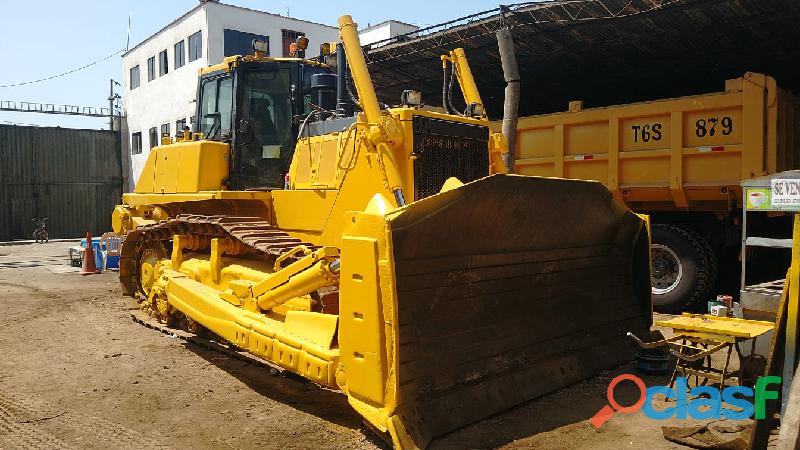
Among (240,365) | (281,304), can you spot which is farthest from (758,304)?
(240,365)

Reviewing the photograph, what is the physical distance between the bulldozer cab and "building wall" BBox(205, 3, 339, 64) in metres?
17.7

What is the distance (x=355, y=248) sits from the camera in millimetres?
3695

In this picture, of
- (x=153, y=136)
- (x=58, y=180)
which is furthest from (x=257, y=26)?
(x=58, y=180)

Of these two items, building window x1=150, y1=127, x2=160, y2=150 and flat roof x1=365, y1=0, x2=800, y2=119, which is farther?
building window x1=150, y1=127, x2=160, y2=150

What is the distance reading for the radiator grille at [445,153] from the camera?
17.0ft

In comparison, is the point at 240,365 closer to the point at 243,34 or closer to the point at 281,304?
the point at 281,304

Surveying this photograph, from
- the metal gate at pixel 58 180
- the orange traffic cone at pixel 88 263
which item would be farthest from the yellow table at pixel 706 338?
the metal gate at pixel 58 180

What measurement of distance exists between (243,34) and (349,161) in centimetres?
2076

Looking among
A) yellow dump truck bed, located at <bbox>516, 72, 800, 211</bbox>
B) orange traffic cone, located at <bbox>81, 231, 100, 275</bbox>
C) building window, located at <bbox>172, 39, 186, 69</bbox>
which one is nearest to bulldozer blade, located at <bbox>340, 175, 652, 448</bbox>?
yellow dump truck bed, located at <bbox>516, 72, 800, 211</bbox>

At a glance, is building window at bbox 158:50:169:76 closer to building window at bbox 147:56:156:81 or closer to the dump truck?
building window at bbox 147:56:156:81

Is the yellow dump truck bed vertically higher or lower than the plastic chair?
higher

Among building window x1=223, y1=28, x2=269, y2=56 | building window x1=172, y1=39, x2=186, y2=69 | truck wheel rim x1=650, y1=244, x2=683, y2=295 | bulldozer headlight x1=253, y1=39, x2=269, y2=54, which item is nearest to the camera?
bulldozer headlight x1=253, y1=39, x2=269, y2=54

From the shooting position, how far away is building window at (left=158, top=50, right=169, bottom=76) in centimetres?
2607

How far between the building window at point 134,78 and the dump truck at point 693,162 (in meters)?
24.9
